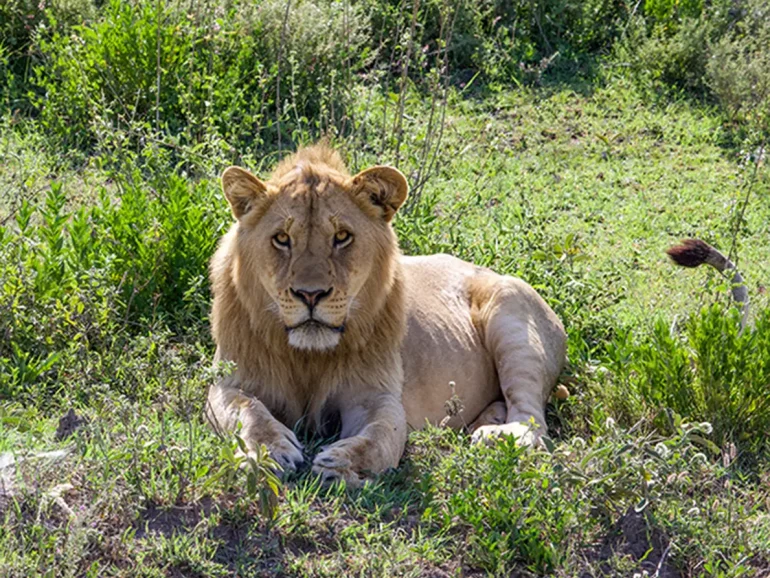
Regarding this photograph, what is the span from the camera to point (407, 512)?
421 cm

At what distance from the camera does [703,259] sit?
5496mm

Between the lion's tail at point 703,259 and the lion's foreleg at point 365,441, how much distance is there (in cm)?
140

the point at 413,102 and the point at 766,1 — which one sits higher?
the point at 766,1

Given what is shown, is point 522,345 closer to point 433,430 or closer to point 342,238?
point 433,430

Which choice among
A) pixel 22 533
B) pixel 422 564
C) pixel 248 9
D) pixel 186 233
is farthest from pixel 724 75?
pixel 22 533

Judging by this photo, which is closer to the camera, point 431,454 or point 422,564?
point 422,564

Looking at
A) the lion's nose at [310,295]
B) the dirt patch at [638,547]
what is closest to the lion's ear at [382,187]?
the lion's nose at [310,295]

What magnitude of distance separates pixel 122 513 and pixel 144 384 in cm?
121

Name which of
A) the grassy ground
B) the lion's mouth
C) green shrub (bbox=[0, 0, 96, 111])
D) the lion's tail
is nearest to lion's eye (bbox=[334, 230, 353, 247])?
the lion's mouth

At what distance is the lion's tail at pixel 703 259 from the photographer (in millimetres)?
5430

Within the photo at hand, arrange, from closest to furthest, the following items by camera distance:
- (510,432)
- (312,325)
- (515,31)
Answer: (312,325) < (510,432) < (515,31)

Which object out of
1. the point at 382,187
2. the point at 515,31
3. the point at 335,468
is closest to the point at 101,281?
the point at 382,187

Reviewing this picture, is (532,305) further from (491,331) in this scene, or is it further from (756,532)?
(756,532)

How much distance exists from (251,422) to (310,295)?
0.48 m
